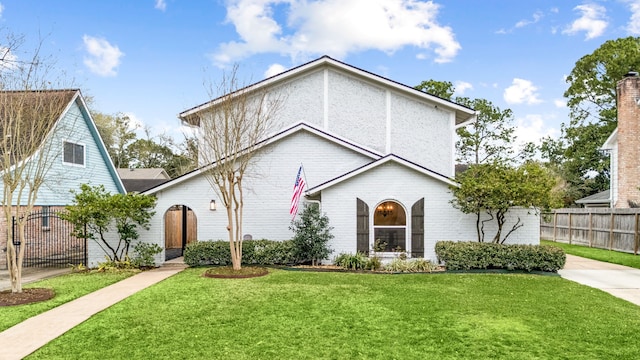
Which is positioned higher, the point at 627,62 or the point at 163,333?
the point at 627,62

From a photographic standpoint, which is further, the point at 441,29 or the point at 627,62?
the point at 627,62

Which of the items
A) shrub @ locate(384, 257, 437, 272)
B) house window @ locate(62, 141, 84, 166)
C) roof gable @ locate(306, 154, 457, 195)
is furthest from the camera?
house window @ locate(62, 141, 84, 166)

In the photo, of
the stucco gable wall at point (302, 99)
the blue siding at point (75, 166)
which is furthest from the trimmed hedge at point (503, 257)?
the blue siding at point (75, 166)

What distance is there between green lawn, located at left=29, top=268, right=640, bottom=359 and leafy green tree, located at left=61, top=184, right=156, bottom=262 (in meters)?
3.95

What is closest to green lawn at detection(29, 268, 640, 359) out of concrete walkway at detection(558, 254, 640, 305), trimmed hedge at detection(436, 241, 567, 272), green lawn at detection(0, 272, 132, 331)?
concrete walkway at detection(558, 254, 640, 305)

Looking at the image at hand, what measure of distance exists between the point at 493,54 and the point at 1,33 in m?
22.2

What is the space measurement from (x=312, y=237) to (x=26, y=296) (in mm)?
7765

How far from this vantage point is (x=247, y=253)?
13812mm

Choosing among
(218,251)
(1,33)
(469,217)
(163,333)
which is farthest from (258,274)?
(1,33)

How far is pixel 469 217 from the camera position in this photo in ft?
44.9

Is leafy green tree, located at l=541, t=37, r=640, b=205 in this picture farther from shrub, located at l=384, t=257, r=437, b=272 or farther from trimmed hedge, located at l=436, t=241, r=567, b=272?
shrub, located at l=384, t=257, r=437, b=272

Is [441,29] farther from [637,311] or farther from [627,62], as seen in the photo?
[627,62]

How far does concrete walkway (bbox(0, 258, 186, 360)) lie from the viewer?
6145 mm

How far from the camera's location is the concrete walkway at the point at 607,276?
32.7 ft
